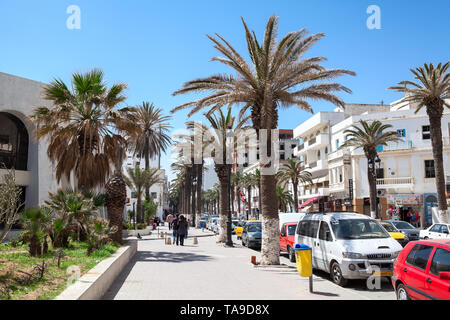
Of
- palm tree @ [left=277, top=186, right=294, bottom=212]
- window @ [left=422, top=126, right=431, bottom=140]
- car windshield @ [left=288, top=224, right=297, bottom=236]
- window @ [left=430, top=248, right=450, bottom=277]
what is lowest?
car windshield @ [left=288, top=224, right=297, bottom=236]

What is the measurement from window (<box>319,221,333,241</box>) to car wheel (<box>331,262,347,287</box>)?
0.84 metres

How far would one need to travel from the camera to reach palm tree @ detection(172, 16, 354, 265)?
50.1ft

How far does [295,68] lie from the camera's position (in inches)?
622

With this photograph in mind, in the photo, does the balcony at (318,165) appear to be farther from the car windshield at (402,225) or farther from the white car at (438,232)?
the white car at (438,232)

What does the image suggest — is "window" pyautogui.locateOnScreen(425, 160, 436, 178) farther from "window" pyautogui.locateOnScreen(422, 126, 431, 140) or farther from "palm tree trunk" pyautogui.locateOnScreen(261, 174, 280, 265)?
"palm tree trunk" pyautogui.locateOnScreen(261, 174, 280, 265)

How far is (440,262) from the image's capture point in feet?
21.8

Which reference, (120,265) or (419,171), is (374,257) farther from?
(419,171)

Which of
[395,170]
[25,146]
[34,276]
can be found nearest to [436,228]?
[34,276]

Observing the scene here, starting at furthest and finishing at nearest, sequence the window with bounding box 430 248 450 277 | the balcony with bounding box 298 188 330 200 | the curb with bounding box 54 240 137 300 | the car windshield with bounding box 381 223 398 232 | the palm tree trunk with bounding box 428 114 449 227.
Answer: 1. the balcony with bounding box 298 188 330 200
2. the palm tree trunk with bounding box 428 114 449 227
3. the car windshield with bounding box 381 223 398 232
4. the curb with bounding box 54 240 137 300
5. the window with bounding box 430 248 450 277

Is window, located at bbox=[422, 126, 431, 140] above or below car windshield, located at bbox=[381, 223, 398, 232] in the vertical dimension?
above

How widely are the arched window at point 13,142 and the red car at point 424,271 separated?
27.8m

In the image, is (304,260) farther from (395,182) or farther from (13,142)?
(395,182)

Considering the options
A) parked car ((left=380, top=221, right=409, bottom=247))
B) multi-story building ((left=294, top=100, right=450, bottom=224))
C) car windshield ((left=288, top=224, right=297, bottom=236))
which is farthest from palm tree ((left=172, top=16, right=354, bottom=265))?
multi-story building ((left=294, top=100, right=450, bottom=224))

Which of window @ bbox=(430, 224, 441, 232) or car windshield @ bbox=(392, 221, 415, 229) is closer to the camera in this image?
window @ bbox=(430, 224, 441, 232)
